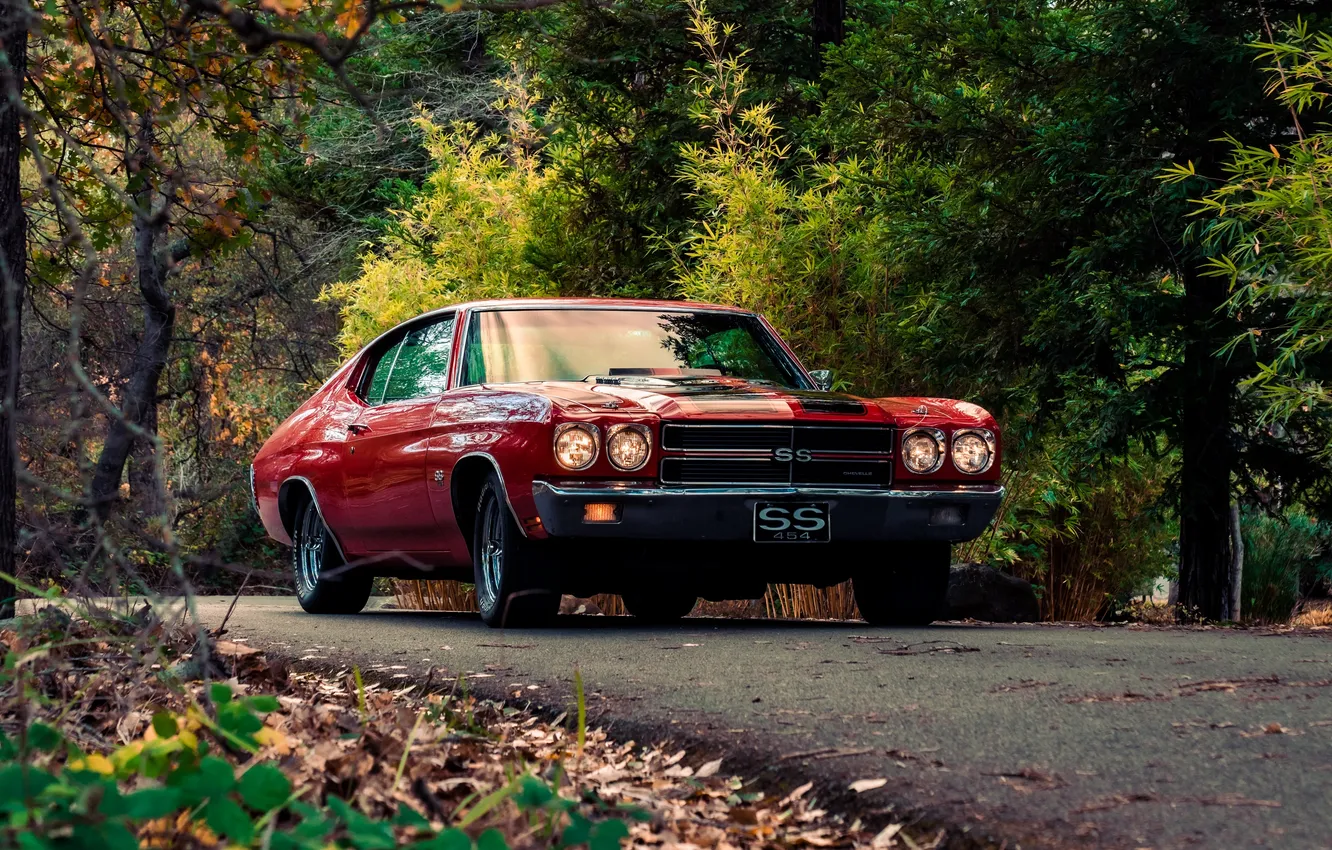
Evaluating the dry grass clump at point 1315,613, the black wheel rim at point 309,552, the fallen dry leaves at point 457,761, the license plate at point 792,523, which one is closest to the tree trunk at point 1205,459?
the license plate at point 792,523

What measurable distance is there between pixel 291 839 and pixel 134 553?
5.89 m

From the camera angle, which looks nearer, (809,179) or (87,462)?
(87,462)

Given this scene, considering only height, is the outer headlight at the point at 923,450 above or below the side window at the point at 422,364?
below

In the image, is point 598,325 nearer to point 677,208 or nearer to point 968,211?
point 968,211

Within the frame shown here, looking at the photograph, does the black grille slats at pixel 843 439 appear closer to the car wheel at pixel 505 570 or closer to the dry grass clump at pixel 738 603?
the car wheel at pixel 505 570

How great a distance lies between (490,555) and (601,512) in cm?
82

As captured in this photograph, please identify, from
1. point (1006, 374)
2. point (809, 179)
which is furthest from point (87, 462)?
point (809, 179)

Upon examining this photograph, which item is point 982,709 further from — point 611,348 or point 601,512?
point 611,348

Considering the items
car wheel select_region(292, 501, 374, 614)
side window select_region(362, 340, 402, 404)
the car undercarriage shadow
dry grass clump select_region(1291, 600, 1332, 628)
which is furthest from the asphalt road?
dry grass clump select_region(1291, 600, 1332, 628)

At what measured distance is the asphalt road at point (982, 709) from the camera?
3564 mm

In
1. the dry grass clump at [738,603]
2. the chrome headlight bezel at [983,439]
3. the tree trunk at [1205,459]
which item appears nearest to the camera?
the chrome headlight bezel at [983,439]

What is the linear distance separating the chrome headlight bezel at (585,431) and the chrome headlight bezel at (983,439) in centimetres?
166

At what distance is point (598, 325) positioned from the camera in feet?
28.6

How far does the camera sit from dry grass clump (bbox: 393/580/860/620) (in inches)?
458
